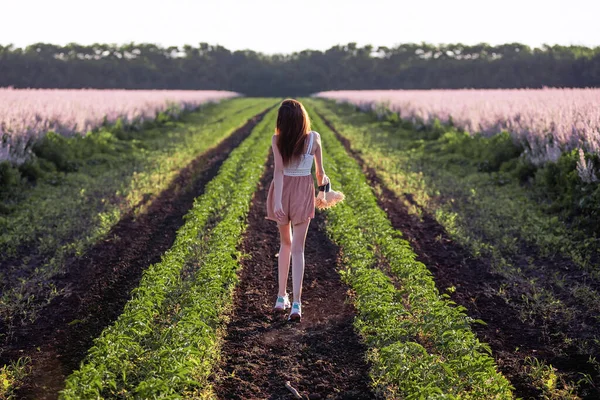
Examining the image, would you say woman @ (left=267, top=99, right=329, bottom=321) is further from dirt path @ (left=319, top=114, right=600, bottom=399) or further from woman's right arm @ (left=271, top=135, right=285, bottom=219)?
dirt path @ (left=319, top=114, right=600, bottom=399)

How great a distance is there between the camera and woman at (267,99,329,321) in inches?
245

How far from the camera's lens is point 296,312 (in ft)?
22.2

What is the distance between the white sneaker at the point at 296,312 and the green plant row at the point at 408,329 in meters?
0.71

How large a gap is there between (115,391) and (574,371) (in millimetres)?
4322

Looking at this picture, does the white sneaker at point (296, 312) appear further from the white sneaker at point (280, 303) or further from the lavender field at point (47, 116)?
the lavender field at point (47, 116)

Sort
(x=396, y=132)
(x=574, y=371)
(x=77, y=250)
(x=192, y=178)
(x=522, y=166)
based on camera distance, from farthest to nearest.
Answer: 1. (x=396, y=132)
2. (x=192, y=178)
3. (x=522, y=166)
4. (x=77, y=250)
5. (x=574, y=371)

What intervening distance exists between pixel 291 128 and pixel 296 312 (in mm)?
2154

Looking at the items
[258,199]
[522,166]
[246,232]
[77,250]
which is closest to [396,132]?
[522,166]

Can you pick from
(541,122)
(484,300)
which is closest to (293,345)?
(484,300)

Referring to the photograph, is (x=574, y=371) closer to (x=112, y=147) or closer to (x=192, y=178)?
(x=192, y=178)

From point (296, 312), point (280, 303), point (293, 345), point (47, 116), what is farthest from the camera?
point (47, 116)

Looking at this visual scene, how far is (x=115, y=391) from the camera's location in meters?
5.00

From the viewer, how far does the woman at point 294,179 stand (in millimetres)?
6223

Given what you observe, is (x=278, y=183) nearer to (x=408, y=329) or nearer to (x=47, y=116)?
(x=408, y=329)
